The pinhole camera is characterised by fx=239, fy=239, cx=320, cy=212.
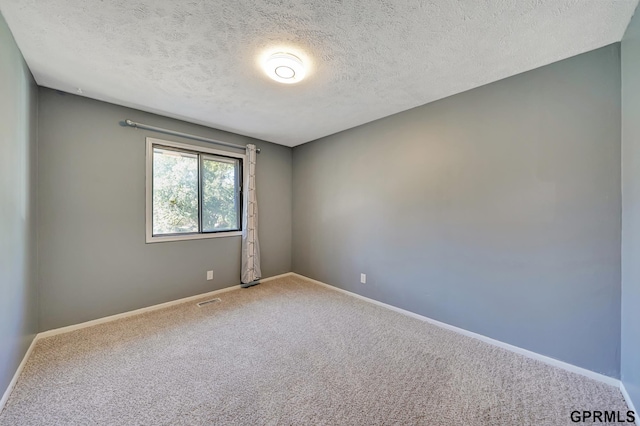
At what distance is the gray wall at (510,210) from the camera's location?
68.0 inches

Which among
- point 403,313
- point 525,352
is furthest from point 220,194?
point 525,352

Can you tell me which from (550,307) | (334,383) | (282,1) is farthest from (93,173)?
(550,307)

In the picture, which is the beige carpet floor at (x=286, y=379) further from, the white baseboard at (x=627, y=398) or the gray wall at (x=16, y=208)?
the gray wall at (x=16, y=208)

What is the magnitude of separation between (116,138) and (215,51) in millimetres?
1791

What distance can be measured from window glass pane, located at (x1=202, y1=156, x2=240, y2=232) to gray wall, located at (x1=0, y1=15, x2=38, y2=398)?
5.20 feet

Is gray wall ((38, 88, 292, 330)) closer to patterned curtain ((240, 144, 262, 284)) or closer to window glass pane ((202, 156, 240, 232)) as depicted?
window glass pane ((202, 156, 240, 232))

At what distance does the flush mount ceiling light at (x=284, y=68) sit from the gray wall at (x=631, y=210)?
6.81 feet

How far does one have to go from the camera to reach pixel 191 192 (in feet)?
10.8

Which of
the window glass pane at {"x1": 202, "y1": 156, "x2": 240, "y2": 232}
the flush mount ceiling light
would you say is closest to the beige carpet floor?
the window glass pane at {"x1": 202, "y1": 156, "x2": 240, "y2": 232}

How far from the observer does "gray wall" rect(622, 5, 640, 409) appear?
1438 mm

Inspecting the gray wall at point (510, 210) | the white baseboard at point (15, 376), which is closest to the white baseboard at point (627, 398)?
the gray wall at point (510, 210)

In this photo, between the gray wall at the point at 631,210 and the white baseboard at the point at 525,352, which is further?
the white baseboard at the point at 525,352

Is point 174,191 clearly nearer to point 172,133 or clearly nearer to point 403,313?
point 172,133

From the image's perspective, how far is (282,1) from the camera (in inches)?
52.7
